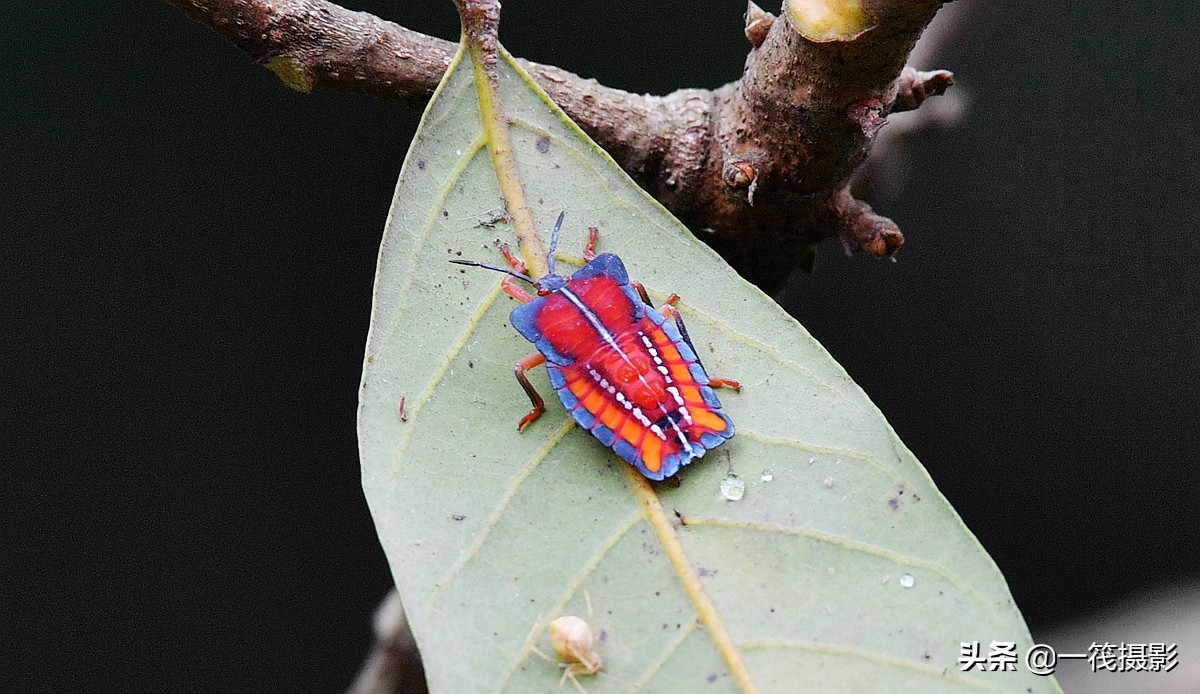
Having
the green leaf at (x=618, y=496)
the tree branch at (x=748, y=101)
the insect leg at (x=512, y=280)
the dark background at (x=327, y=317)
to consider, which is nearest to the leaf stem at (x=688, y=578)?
the green leaf at (x=618, y=496)

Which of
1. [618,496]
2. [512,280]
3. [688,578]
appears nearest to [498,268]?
[512,280]

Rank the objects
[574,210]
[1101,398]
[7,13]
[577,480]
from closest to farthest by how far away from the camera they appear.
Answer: [577,480] → [574,210] → [7,13] → [1101,398]

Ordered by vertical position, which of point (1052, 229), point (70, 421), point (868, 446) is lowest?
point (70, 421)

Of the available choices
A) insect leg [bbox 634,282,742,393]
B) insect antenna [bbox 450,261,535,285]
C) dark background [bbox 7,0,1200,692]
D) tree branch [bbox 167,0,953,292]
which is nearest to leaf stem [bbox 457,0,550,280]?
insect antenna [bbox 450,261,535,285]

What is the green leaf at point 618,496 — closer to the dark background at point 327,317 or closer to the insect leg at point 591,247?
the insect leg at point 591,247

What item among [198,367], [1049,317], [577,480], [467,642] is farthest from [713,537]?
[1049,317]

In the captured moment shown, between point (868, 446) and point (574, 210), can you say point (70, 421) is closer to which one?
point (574, 210)

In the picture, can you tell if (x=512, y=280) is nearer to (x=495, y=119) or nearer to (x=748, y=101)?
(x=495, y=119)
